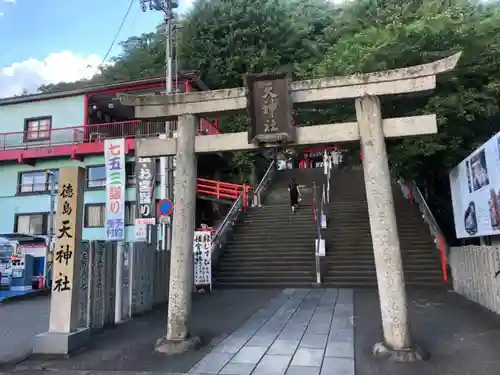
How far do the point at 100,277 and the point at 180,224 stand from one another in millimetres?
2649

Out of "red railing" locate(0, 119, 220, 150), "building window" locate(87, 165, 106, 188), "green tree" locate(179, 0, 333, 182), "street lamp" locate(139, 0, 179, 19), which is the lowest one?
"building window" locate(87, 165, 106, 188)

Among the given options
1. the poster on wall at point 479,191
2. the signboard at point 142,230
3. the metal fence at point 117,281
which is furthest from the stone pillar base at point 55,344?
the poster on wall at point 479,191

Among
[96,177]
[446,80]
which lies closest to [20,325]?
[446,80]

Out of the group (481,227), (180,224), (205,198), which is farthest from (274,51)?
(180,224)

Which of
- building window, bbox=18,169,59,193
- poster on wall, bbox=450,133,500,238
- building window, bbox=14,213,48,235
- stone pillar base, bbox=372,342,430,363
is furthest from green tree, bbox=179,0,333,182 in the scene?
stone pillar base, bbox=372,342,430,363

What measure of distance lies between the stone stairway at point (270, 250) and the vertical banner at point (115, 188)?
564cm

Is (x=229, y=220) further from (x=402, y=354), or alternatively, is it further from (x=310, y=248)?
(x=402, y=354)

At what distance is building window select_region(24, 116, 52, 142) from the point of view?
23297mm

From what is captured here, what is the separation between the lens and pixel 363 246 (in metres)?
15.1

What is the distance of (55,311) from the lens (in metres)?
7.01

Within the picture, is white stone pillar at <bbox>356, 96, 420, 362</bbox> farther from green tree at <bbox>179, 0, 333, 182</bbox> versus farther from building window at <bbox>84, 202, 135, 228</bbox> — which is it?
green tree at <bbox>179, 0, 333, 182</bbox>

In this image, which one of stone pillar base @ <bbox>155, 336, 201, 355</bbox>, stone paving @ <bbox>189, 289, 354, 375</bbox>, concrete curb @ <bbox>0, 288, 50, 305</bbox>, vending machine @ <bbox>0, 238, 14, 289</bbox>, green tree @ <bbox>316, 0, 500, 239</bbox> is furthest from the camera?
vending machine @ <bbox>0, 238, 14, 289</bbox>

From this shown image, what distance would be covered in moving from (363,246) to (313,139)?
915 centimetres

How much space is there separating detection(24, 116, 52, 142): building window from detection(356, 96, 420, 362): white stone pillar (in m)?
21.2
